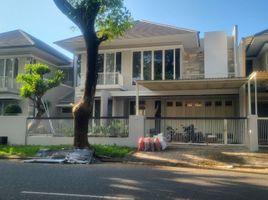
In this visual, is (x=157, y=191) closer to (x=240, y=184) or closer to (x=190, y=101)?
(x=240, y=184)

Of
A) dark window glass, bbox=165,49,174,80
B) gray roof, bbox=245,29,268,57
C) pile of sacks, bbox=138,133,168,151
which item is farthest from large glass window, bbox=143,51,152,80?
pile of sacks, bbox=138,133,168,151

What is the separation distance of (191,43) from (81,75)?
846cm

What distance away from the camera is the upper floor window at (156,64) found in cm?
2339

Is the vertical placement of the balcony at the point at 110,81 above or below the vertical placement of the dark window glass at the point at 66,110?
above

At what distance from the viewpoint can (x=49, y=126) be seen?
1925 centimetres

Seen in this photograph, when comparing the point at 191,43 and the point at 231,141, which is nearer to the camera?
the point at 231,141

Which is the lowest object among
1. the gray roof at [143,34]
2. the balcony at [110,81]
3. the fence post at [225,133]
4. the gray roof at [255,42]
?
the fence post at [225,133]

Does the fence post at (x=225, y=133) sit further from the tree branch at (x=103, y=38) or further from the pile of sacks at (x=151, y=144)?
the tree branch at (x=103, y=38)

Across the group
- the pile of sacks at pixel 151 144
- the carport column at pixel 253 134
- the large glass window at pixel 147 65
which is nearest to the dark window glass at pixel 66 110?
the large glass window at pixel 147 65

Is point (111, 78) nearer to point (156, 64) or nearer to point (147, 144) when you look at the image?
point (156, 64)

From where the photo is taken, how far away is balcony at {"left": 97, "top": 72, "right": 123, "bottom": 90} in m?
23.5

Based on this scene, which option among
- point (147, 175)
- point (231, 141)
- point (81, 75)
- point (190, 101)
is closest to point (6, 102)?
point (81, 75)

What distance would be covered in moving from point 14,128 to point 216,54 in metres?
14.2

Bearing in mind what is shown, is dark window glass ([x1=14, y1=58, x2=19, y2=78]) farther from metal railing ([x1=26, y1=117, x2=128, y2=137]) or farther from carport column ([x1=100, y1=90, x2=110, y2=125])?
metal railing ([x1=26, y1=117, x2=128, y2=137])
